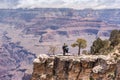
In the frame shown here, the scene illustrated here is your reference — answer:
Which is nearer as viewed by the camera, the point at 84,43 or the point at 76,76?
the point at 76,76

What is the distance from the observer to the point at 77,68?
3462cm

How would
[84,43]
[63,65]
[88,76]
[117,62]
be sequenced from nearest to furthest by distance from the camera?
[117,62] → [88,76] → [63,65] → [84,43]

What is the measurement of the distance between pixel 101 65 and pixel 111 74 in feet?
4.29

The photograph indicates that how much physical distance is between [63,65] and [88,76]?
3109 millimetres

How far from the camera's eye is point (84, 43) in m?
43.9

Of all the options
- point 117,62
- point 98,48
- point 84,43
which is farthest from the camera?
point 98,48

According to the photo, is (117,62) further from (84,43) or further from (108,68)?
(84,43)

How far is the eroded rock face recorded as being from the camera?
106ft

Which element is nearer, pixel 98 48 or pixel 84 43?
pixel 84 43

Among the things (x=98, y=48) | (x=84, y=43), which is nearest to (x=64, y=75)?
(x=84, y=43)

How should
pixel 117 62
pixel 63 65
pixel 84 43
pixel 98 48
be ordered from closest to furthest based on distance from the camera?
pixel 117 62, pixel 63 65, pixel 84 43, pixel 98 48

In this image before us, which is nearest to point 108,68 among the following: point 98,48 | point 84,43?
point 84,43

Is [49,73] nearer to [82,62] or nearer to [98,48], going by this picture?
[82,62]

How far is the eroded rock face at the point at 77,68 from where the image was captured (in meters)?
32.2
